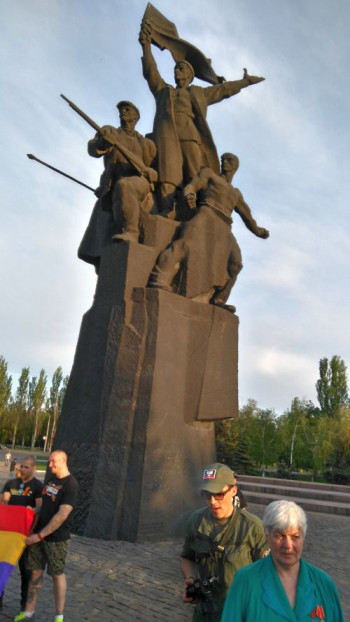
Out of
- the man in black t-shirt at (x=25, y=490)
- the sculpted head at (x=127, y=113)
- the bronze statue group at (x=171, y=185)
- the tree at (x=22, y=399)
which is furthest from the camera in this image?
Result: the tree at (x=22, y=399)

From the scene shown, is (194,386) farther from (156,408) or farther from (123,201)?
(123,201)

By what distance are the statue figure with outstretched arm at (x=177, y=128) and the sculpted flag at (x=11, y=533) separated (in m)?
5.95

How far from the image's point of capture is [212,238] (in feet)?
28.3

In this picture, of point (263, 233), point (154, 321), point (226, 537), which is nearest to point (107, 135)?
point (154, 321)

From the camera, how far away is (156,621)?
379 cm

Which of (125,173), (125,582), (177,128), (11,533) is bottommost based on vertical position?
(125,582)

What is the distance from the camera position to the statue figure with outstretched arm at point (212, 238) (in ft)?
26.3

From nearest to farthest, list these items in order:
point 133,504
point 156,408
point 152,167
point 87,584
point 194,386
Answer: point 87,584 < point 133,504 < point 156,408 < point 194,386 < point 152,167

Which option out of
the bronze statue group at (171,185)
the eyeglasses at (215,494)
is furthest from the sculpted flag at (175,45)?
the eyeglasses at (215,494)

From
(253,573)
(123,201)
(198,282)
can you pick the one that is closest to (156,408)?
(198,282)

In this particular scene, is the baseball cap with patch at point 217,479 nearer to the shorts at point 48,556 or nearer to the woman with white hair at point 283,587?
the woman with white hair at point 283,587

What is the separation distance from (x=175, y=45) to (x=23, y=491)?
9.00 meters

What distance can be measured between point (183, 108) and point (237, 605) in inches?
352

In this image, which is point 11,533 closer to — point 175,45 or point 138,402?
point 138,402
